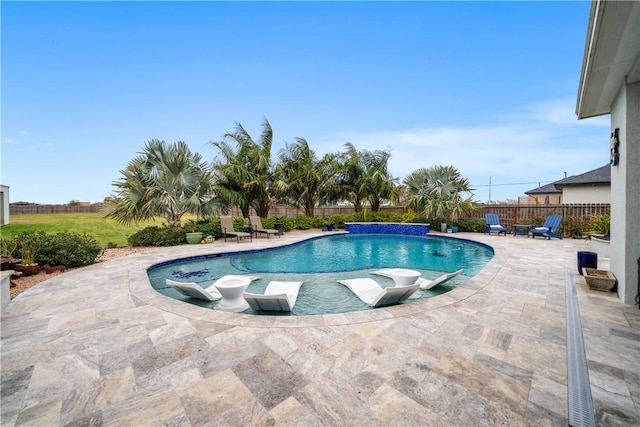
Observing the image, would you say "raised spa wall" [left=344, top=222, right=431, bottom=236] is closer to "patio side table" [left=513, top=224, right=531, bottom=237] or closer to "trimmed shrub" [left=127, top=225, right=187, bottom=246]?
"patio side table" [left=513, top=224, right=531, bottom=237]

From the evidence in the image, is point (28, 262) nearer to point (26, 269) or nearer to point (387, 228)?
point (26, 269)

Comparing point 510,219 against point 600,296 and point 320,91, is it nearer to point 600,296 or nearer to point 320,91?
point 600,296

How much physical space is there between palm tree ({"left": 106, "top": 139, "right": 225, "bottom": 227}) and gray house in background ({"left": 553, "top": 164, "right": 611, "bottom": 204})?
2184cm

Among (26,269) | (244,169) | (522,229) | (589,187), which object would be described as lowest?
(26,269)

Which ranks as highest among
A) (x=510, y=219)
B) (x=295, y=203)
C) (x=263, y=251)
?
(x=295, y=203)

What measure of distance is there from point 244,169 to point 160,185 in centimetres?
436

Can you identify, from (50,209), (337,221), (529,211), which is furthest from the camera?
(50,209)

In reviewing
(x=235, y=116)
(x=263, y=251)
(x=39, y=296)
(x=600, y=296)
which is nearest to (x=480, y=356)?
(x=600, y=296)

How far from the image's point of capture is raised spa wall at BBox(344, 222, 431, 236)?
13.9 meters

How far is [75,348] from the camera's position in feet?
8.69

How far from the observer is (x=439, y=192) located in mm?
14398

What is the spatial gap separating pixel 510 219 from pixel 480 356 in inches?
583

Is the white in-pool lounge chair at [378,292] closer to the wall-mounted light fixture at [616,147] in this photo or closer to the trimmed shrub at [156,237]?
the wall-mounted light fixture at [616,147]

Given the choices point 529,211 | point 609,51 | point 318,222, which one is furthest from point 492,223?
point 609,51
